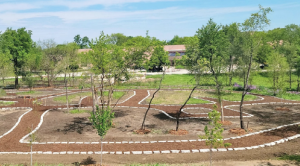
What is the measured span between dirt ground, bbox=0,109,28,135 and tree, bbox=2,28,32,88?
19025 millimetres

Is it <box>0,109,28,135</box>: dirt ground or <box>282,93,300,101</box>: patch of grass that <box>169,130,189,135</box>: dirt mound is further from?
<box>282,93,300,101</box>: patch of grass

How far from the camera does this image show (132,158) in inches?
547

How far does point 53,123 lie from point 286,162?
18096 mm

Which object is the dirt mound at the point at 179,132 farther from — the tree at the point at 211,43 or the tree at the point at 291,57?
the tree at the point at 291,57

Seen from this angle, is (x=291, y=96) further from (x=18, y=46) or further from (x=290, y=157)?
(x=18, y=46)

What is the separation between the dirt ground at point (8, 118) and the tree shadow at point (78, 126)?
488 cm

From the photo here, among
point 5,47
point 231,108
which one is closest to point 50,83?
point 5,47

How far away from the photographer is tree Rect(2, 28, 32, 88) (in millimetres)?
41688

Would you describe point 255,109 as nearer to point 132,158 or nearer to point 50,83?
point 132,158

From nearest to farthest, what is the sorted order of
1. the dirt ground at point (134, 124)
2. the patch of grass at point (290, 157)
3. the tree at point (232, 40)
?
the patch of grass at point (290, 157) → the dirt ground at point (134, 124) → the tree at point (232, 40)

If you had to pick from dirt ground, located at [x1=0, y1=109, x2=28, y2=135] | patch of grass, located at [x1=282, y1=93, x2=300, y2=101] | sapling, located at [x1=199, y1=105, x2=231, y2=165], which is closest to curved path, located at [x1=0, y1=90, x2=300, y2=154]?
dirt ground, located at [x1=0, y1=109, x2=28, y2=135]

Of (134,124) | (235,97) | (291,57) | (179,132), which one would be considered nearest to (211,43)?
(179,132)

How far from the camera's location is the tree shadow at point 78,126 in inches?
744

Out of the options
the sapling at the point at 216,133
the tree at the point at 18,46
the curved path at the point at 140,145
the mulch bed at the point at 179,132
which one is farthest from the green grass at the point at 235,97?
the tree at the point at 18,46
